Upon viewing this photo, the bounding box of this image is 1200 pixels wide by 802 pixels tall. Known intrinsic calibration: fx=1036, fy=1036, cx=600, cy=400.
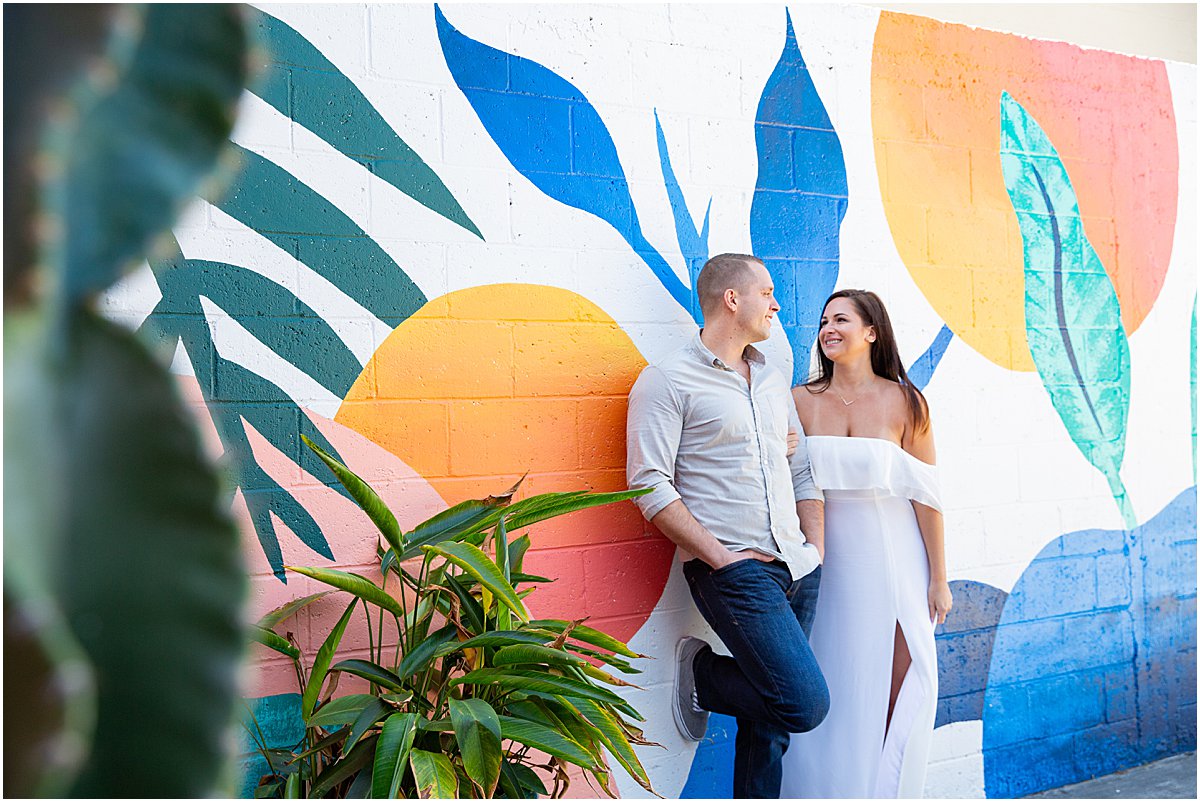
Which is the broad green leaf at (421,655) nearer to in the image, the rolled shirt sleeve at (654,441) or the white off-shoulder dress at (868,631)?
the rolled shirt sleeve at (654,441)

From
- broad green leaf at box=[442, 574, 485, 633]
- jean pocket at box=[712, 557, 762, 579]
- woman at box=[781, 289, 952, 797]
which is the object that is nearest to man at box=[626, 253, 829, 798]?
jean pocket at box=[712, 557, 762, 579]

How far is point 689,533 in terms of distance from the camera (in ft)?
8.66

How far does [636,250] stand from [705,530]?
779 mm

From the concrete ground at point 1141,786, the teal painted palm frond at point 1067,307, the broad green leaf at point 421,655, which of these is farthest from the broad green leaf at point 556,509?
the concrete ground at point 1141,786

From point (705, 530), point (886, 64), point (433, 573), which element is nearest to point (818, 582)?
point (705, 530)

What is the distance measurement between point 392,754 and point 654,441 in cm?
107

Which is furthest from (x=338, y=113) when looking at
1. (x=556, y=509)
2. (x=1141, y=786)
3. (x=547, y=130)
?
(x=1141, y=786)

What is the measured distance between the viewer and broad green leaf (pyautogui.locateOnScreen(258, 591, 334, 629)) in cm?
221

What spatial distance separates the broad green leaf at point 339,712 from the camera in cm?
206

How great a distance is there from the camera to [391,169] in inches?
99.2

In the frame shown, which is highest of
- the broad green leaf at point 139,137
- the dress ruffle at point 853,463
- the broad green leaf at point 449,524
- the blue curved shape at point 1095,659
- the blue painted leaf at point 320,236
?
the blue painted leaf at point 320,236

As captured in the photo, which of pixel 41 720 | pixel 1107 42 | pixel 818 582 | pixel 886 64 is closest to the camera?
pixel 41 720

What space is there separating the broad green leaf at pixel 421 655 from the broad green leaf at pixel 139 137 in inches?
80.5

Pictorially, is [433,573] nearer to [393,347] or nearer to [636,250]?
[393,347]
